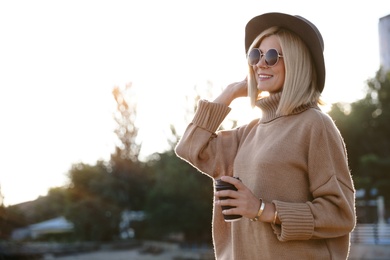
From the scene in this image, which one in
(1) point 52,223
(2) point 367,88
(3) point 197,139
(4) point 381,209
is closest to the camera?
(3) point 197,139

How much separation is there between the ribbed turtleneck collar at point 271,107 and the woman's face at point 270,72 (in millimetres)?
27

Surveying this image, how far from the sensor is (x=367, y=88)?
20.0 m

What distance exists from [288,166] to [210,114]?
368mm

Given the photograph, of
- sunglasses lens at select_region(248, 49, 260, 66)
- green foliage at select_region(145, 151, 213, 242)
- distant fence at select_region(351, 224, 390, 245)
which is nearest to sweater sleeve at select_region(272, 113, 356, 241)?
sunglasses lens at select_region(248, 49, 260, 66)

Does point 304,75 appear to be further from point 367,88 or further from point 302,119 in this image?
point 367,88

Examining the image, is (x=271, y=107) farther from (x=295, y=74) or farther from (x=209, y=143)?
(x=209, y=143)

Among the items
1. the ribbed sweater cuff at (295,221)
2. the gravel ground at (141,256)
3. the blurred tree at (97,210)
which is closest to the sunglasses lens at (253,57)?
the ribbed sweater cuff at (295,221)

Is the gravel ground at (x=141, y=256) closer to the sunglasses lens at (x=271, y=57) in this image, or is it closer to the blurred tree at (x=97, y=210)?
the blurred tree at (x=97, y=210)

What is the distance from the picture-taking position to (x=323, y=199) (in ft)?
4.78

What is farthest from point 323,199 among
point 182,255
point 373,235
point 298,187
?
point 182,255

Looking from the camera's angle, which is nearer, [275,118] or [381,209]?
[275,118]

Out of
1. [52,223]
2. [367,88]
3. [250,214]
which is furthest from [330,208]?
[52,223]

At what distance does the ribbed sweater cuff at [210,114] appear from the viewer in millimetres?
1776

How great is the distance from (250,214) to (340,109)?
64.7 feet
